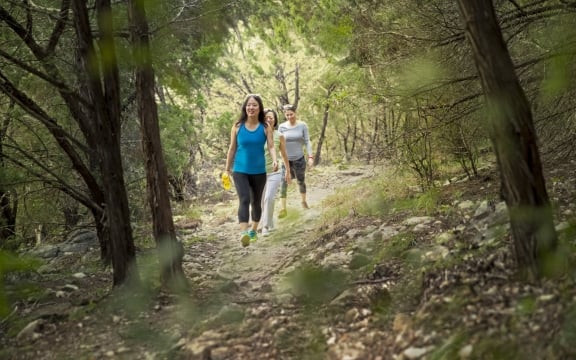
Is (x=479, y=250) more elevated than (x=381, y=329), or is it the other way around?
(x=479, y=250)

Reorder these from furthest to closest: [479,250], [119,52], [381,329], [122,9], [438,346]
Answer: [122,9] → [119,52] → [479,250] → [381,329] → [438,346]

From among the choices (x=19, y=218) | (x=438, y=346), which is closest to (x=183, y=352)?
(x=438, y=346)

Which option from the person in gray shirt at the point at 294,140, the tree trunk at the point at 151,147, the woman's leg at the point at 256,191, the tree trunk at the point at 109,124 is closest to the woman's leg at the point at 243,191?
the woman's leg at the point at 256,191

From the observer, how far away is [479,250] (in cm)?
400

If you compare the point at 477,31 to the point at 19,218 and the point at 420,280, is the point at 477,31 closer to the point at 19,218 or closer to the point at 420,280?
the point at 420,280

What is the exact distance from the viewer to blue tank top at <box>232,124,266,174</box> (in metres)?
6.62

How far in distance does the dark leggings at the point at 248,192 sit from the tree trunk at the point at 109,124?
1867 mm

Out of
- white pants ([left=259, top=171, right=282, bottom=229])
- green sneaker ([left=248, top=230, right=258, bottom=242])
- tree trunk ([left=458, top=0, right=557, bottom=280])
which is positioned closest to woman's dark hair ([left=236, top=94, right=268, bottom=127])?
white pants ([left=259, top=171, right=282, bottom=229])

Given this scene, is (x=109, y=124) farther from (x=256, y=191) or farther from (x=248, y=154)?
(x=256, y=191)

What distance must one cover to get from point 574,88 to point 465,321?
11.9ft

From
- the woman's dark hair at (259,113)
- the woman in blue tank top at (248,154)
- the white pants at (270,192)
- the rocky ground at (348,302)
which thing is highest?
the woman's dark hair at (259,113)

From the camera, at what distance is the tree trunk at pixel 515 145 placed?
315cm

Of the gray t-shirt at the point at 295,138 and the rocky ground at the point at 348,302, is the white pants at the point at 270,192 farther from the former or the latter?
the gray t-shirt at the point at 295,138

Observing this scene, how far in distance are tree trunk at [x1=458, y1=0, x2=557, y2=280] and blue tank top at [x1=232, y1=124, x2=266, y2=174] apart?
379cm
